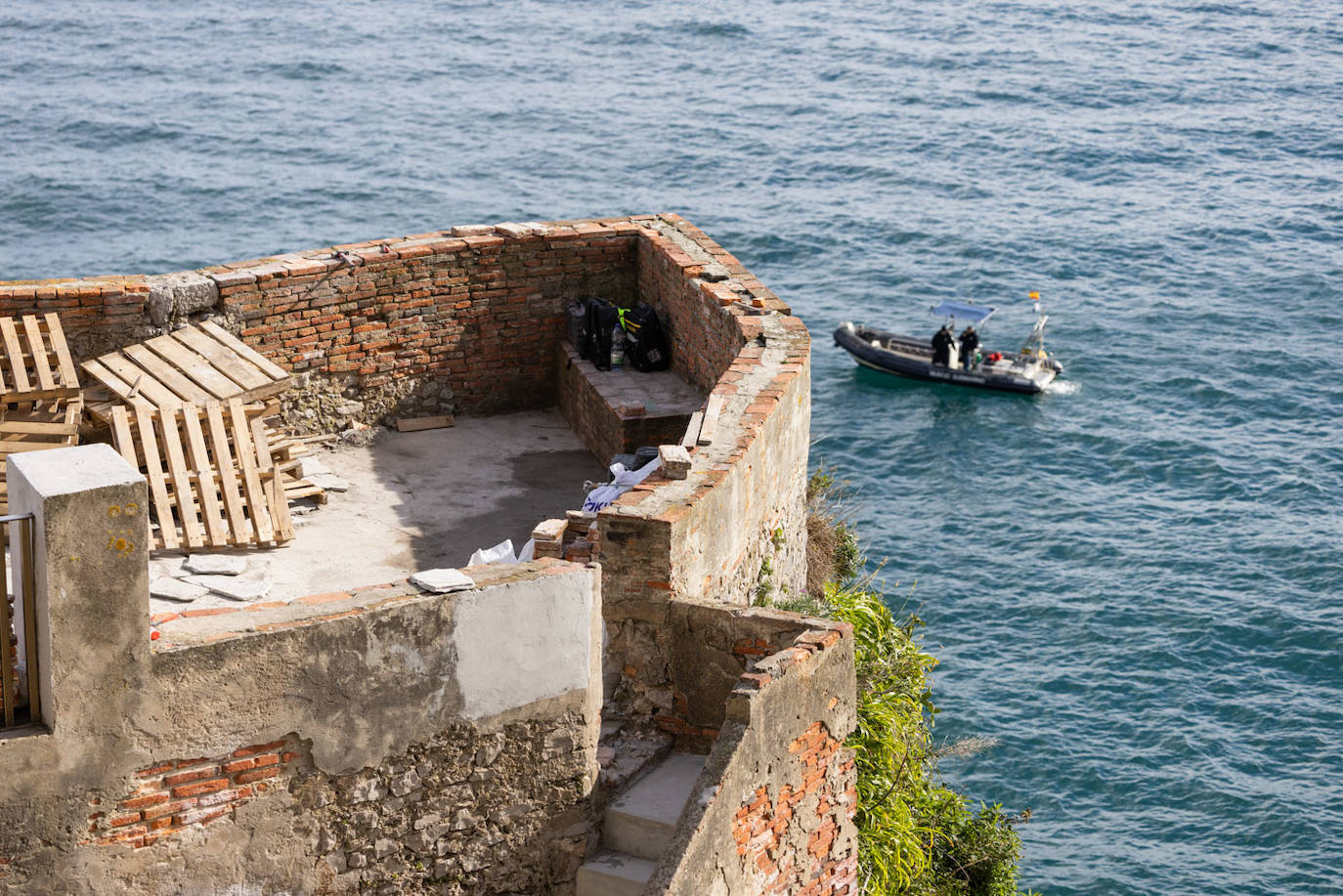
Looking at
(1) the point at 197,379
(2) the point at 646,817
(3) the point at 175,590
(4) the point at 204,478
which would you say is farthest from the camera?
(1) the point at 197,379

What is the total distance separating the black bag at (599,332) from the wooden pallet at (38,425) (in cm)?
485

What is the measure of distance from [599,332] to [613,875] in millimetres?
7189

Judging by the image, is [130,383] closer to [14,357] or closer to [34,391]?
[34,391]

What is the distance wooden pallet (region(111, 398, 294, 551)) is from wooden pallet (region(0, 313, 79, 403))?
63cm

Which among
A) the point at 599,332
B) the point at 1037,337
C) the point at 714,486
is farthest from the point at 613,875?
the point at 1037,337

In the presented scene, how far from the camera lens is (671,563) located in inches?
400

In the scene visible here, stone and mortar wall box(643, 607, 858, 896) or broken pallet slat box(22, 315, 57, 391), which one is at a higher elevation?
broken pallet slat box(22, 315, 57, 391)

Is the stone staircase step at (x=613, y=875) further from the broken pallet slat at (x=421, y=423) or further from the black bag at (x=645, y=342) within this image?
the broken pallet slat at (x=421, y=423)

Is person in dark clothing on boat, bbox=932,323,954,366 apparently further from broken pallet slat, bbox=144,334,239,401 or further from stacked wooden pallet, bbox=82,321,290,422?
broken pallet slat, bbox=144,334,239,401

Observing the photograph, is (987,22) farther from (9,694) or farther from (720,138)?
(9,694)

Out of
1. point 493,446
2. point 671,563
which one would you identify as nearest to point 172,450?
point 493,446

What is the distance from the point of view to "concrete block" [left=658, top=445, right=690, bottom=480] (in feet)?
36.1

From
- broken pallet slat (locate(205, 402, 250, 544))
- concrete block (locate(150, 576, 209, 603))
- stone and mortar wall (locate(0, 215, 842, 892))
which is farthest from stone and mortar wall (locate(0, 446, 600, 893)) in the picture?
broken pallet slat (locate(205, 402, 250, 544))

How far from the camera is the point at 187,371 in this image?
13367 mm
